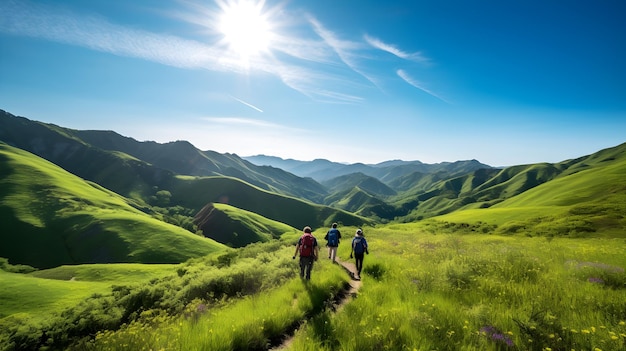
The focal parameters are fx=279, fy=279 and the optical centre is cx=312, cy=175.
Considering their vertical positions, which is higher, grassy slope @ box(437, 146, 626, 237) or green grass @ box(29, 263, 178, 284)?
grassy slope @ box(437, 146, 626, 237)

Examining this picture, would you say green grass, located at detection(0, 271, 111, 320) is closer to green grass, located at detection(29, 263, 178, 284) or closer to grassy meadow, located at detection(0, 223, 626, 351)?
green grass, located at detection(29, 263, 178, 284)

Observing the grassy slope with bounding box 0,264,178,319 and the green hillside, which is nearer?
the grassy slope with bounding box 0,264,178,319

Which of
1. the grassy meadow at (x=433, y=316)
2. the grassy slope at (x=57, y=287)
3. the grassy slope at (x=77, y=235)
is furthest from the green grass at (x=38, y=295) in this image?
the grassy meadow at (x=433, y=316)

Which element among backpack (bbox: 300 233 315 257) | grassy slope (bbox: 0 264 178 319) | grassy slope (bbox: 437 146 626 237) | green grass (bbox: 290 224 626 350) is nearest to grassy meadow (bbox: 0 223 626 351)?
green grass (bbox: 290 224 626 350)

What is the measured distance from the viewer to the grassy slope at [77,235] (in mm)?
94438

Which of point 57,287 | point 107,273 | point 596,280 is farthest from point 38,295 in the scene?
point 596,280

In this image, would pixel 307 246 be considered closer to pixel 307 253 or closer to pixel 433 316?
pixel 307 253

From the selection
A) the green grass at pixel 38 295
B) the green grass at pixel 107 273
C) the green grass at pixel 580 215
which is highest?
the green grass at pixel 580 215

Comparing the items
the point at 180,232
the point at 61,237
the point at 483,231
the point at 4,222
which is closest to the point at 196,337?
the point at 483,231

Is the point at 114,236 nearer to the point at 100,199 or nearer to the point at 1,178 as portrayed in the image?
the point at 100,199

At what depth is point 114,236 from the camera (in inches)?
3942

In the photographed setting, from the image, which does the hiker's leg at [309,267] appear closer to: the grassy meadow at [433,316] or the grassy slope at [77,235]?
the grassy meadow at [433,316]

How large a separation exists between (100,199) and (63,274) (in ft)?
321

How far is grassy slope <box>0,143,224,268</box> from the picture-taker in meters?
94.4
